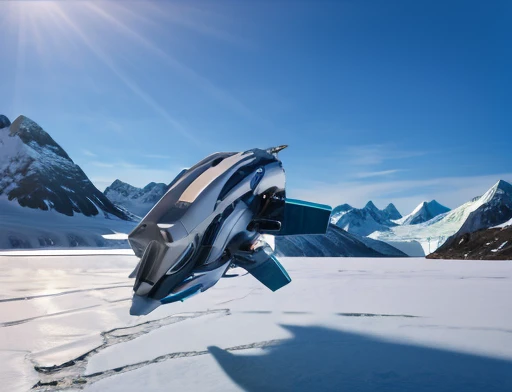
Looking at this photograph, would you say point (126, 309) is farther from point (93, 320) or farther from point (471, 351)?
point (471, 351)

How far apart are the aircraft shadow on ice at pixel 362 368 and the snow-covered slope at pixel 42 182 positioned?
16204cm

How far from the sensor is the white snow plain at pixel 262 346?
2863mm

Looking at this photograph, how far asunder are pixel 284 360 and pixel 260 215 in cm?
182

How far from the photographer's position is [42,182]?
162375mm

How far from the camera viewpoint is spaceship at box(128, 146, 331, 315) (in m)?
3.41

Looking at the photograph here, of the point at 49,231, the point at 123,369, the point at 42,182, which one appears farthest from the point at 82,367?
the point at 42,182

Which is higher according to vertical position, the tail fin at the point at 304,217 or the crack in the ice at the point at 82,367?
the tail fin at the point at 304,217

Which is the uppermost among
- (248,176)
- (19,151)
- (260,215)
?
(19,151)

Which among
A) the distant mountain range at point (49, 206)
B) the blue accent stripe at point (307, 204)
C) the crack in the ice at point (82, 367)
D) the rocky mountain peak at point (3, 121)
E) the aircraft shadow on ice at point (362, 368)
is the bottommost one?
the crack in the ice at point (82, 367)

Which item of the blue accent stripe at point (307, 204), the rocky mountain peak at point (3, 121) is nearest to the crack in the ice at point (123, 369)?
the blue accent stripe at point (307, 204)

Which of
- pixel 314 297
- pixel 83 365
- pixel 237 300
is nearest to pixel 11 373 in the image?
pixel 83 365

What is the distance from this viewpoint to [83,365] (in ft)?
10.8

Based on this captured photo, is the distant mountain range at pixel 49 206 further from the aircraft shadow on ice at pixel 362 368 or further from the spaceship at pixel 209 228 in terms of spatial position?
the aircraft shadow on ice at pixel 362 368

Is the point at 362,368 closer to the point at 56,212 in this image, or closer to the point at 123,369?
the point at 123,369
